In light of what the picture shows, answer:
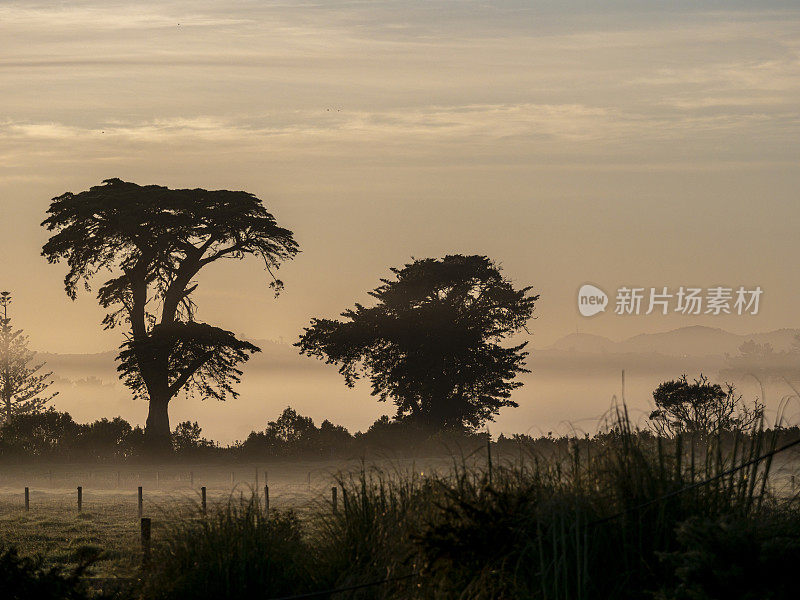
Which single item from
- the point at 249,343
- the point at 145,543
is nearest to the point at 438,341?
the point at 249,343

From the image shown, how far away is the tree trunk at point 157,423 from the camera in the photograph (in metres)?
47.7

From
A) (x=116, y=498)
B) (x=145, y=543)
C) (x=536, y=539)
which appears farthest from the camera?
(x=116, y=498)

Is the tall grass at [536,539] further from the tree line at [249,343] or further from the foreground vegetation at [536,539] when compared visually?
the tree line at [249,343]

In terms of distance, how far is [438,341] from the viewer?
5062 cm

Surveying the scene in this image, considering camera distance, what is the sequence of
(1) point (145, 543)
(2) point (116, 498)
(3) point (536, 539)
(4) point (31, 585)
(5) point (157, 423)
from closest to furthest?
1. (3) point (536, 539)
2. (4) point (31, 585)
3. (1) point (145, 543)
4. (2) point (116, 498)
5. (5) point (157, 423)

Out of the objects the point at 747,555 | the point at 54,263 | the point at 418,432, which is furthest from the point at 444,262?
the point at 747,555

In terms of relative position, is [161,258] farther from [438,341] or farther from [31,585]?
[31,585]

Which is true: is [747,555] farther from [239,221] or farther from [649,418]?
[239,221]

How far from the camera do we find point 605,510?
1002cm

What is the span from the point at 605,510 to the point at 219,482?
3036 centimetres

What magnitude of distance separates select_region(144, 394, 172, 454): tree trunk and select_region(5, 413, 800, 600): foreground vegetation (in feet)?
119

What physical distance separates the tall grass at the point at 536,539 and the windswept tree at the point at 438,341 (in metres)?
38.6

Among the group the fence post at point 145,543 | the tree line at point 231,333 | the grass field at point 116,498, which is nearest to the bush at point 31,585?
the grass field at point 116,498

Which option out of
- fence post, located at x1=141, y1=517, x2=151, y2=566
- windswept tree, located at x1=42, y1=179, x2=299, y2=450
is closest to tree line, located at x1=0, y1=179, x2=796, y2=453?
windswept tree, located at x1=42, y1=179, x2=299, y2=450
